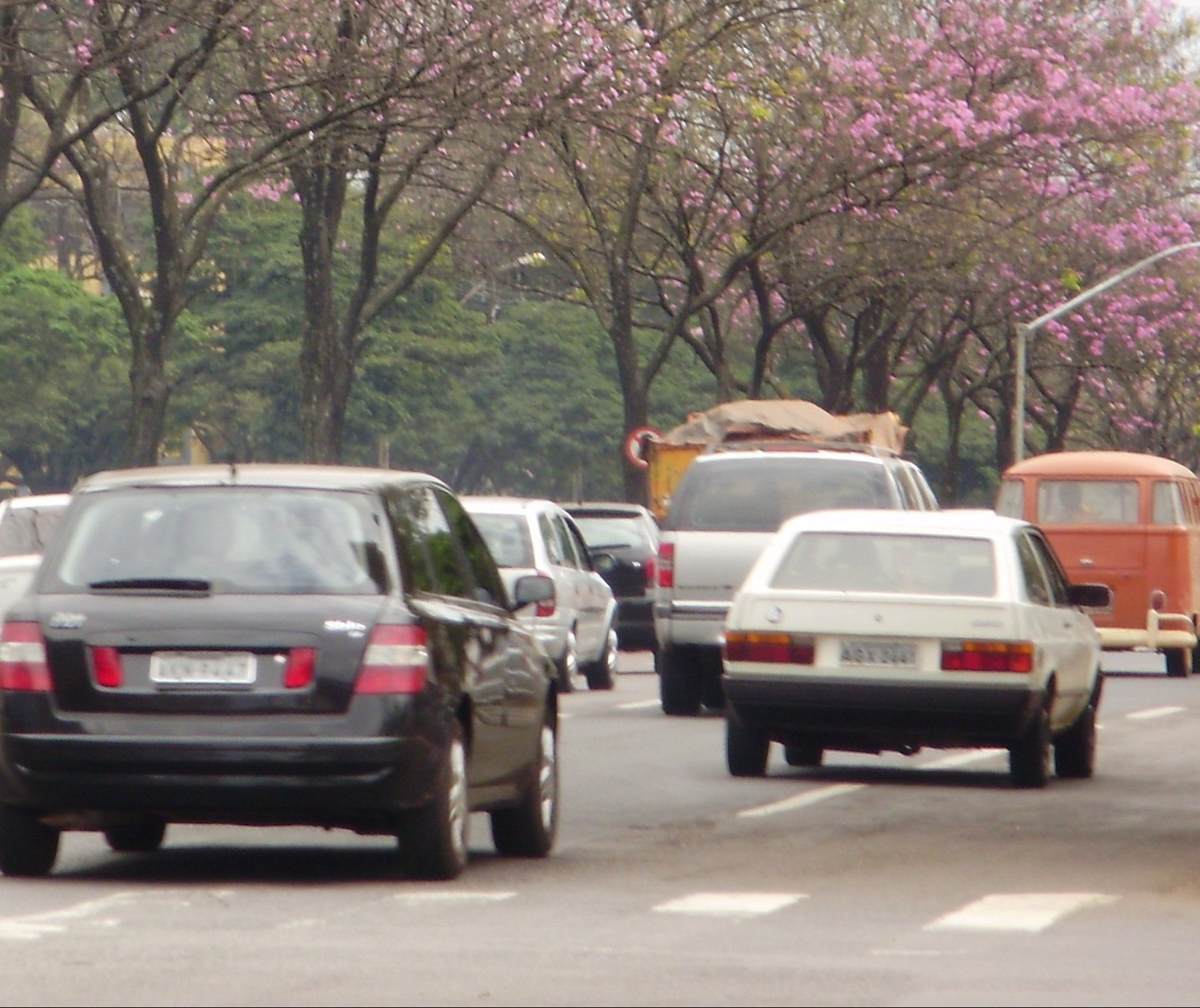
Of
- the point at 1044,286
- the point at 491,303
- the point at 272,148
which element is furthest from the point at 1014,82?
the point at 491,303

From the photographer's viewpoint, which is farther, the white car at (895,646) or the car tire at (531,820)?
the white car at (895,646)

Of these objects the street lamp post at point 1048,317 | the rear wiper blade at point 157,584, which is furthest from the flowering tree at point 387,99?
the street lamp post at point 1048,317

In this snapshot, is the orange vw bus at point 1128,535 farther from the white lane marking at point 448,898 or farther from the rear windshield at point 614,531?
the white lane marking at point 448,898

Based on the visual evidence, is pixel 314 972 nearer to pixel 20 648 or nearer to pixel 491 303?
pixel 20 648

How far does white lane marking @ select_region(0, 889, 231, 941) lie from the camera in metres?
8.61

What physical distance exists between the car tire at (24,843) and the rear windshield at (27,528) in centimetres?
970

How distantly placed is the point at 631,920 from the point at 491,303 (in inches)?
2522

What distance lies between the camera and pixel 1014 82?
37.6 metres

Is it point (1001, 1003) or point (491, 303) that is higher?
point (491, 303)

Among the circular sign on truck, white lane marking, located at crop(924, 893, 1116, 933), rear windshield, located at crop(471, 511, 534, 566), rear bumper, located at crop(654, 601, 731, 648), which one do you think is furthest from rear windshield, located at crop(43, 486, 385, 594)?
the circular sign on truck

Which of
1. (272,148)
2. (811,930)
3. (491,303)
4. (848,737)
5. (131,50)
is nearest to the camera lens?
(811,930)

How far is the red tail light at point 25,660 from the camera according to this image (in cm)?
977

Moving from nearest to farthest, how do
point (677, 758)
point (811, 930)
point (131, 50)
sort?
point (811, 930) → point (677, 758) → point (131, 50)

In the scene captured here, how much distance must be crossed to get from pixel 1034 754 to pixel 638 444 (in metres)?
21.4
